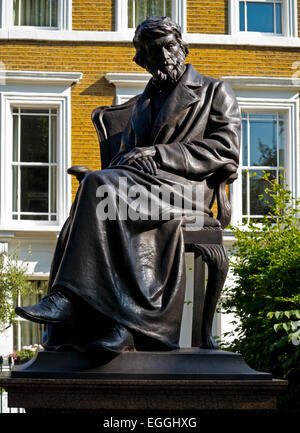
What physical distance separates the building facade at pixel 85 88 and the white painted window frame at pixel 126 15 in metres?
0.02

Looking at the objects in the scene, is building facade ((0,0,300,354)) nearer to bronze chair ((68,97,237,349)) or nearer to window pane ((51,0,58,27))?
window pane ((51,0,58,27))

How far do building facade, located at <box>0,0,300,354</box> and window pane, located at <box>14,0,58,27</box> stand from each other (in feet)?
0.06

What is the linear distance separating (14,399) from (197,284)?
4.53 ft

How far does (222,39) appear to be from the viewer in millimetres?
16641

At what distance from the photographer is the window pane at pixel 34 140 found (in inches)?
645

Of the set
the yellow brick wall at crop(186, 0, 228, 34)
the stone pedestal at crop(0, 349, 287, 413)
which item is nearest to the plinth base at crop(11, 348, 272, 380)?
the stone pedestal at crop(0, 349, 287, 413)

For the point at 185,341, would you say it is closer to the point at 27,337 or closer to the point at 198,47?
the point at 27,337

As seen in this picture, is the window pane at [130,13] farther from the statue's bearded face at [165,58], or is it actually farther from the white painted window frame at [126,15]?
the statue's bearded face at [165,58]

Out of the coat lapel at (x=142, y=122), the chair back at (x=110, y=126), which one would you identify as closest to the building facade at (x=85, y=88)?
the chair back at (x=110, y=126)

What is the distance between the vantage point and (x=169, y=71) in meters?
5.85

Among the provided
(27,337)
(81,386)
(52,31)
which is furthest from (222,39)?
(81,386)

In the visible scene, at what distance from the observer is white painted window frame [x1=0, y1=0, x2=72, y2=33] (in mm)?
16406

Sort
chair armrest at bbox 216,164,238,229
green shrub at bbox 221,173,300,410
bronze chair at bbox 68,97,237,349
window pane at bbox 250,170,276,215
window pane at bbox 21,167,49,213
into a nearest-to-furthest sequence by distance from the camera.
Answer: bronze chair at bbox 68,97,237,349 < chair armrest at bbox 216,164,238,229 < green shrub at bbox 221,173,300,410 < window pane at bbox 21,167,49,213 < window pane at bbox 250,170,276,215

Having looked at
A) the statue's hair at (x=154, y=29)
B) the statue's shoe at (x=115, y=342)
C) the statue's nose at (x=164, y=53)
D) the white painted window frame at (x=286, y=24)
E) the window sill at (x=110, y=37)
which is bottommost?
→ the statue's shoe at (x=115, y=342)
